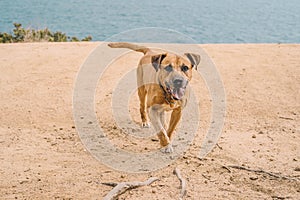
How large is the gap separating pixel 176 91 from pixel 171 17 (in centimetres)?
1936

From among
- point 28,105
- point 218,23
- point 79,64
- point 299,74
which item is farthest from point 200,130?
point 218,23

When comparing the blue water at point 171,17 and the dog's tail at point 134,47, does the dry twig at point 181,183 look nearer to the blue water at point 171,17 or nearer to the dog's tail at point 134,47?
the dog's tail at point 134,47

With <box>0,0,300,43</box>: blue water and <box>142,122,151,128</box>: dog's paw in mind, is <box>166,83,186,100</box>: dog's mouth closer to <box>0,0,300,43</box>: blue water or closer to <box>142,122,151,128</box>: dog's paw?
<box>142,122,151,128</box>: dog's paw

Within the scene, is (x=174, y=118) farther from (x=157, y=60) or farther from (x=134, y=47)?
(x=134, y=47)

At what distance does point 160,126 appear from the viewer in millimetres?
4859

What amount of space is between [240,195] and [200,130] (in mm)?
2033

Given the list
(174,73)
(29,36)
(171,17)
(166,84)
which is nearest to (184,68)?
(174,73)

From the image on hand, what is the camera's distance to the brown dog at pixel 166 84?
4.46 m

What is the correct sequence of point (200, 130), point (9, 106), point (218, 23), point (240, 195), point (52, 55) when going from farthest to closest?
point (218, 23), point (52, 55), point (9, 106), point (200, 130), point (240, 195)

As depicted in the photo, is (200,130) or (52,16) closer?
(200,130)

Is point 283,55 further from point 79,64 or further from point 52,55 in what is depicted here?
point 52,55

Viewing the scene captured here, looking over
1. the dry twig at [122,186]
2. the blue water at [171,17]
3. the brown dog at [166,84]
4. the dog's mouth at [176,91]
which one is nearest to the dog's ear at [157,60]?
the brown dog at [166,84]

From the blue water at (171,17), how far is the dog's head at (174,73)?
507 inches

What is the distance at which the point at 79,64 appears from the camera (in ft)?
30.7
